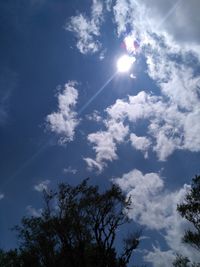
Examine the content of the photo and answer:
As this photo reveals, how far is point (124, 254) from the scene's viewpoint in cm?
3503

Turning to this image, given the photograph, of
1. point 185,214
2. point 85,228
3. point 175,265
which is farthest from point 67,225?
point 175,265

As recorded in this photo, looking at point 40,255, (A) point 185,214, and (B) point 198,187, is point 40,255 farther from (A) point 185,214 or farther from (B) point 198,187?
(B) point 198,187

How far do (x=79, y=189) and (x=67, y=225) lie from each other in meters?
5.58

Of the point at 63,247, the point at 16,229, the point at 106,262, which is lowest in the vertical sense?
the point at 106,262

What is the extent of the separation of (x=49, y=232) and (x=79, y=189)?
7811 millimetres

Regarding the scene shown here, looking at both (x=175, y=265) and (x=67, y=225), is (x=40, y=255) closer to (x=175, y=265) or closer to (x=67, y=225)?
(x=67, y=225)

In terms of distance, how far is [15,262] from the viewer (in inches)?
1984

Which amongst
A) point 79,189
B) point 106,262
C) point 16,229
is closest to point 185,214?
point 106,262

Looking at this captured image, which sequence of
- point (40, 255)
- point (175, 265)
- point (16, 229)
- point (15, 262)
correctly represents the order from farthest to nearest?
1. point (175, 265)
2. point (15, 262)
3. point (16, 229)
4. point (40, 255)

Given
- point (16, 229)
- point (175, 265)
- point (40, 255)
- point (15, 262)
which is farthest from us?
point (175, 265)

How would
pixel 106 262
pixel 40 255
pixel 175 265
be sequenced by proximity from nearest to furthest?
1. pixel 106 262
2. pixel 40 255
3. pixel 175 265

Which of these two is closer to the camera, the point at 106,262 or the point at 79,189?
the point at 106,262

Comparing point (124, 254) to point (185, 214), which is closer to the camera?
→ point (124, 254)

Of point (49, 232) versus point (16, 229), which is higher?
point (16, 229)
